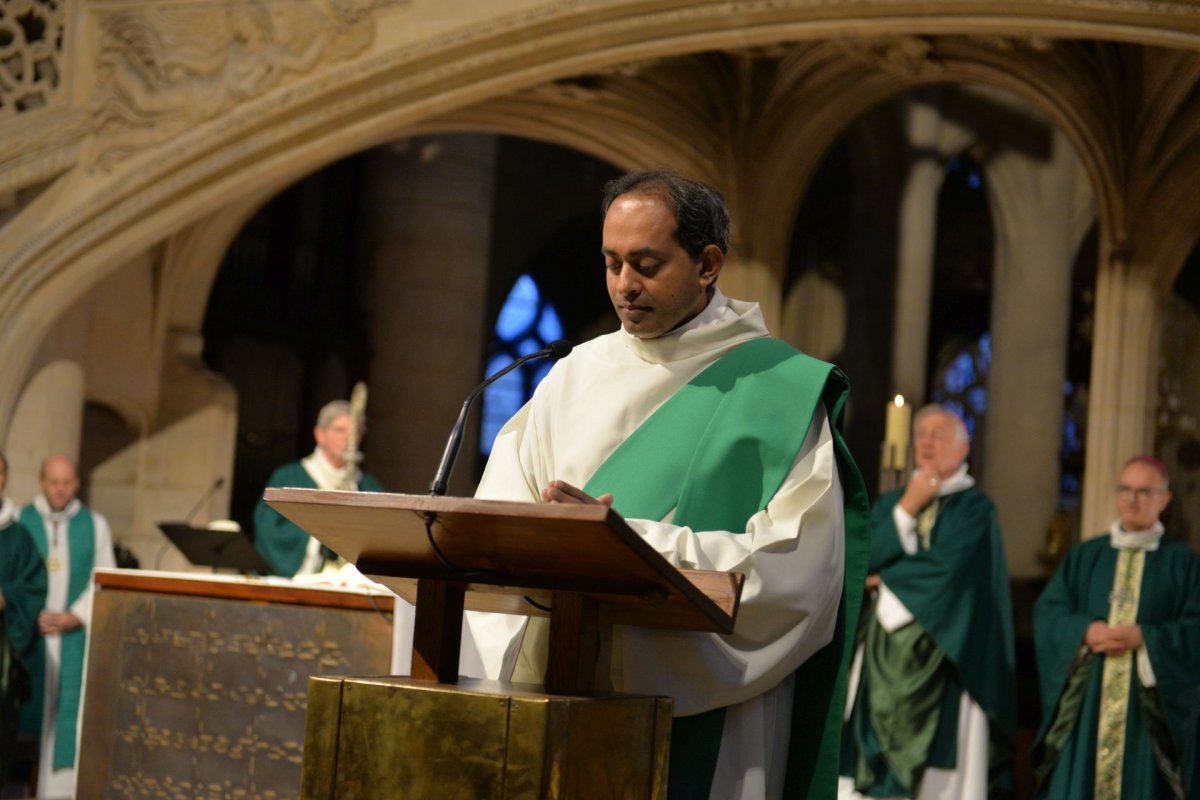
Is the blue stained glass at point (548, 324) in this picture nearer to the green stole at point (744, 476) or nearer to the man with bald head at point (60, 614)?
the man with bald head at point (60, 614)

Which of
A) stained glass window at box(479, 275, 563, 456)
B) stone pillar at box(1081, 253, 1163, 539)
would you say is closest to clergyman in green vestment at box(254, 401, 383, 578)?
stone pillar at box(1081, 253, 1163, 539)

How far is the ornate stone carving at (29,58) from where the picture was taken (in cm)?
849

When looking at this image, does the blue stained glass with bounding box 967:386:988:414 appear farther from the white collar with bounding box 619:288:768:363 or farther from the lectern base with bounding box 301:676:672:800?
the lectern base with bounding box 301:676:672:800

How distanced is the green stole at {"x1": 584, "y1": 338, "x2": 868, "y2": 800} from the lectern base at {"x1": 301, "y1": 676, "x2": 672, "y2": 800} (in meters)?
0.39

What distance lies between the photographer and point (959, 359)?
49.3ft

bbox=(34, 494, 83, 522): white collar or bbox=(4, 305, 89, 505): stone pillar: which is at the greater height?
bbox=(4, 305, 89, 505): stone pillar

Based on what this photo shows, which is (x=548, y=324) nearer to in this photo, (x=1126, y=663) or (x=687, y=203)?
(x=1126, y=663)

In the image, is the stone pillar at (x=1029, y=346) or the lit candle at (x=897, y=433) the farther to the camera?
the stone pillar at (x=1029, y=346)

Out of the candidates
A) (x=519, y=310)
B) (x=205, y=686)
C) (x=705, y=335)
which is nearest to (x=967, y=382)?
(x=519, y=310)

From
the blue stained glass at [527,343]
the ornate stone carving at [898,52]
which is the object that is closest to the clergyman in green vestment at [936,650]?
the ornate stone carving at [898,52]

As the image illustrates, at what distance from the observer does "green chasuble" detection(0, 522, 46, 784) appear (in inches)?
309

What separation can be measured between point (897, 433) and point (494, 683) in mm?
4531

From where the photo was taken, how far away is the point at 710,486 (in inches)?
114

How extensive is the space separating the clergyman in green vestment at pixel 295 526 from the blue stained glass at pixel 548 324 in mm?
8119
